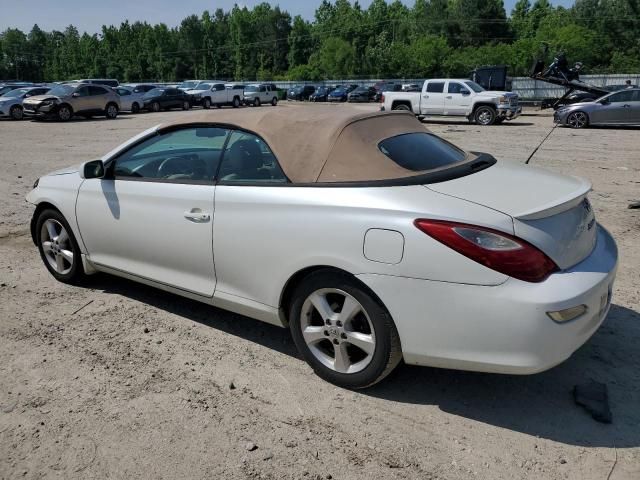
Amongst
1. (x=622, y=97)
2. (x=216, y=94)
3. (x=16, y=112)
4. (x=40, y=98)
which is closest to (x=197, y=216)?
(x=622, y=97)

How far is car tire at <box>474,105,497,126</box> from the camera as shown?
2244 cm

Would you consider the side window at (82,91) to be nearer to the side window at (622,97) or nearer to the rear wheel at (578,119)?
the rear wheel at (578,119)

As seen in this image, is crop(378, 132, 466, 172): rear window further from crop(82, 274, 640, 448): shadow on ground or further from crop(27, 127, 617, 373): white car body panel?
crop(82, 274, 640, 448): shadow on ground

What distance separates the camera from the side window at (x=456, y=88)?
22.9 meters

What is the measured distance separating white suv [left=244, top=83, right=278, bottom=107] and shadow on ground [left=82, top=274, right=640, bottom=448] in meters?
39.6

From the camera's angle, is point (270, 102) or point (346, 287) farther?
point (270, 102)

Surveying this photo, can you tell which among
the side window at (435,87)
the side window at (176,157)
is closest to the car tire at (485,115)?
the side window at (435,87)

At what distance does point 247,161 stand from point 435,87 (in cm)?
2157

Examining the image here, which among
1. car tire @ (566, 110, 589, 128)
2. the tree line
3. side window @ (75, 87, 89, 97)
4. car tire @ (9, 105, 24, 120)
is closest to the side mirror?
car tire @ (566, 110, 589, 128)

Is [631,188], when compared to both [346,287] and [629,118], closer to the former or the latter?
[346,287]

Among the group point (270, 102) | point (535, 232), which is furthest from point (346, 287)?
point (270, 102)

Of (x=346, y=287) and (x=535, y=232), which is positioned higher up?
(x=535, y=232)

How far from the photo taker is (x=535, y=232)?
278cm

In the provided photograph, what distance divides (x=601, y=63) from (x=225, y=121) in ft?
272
